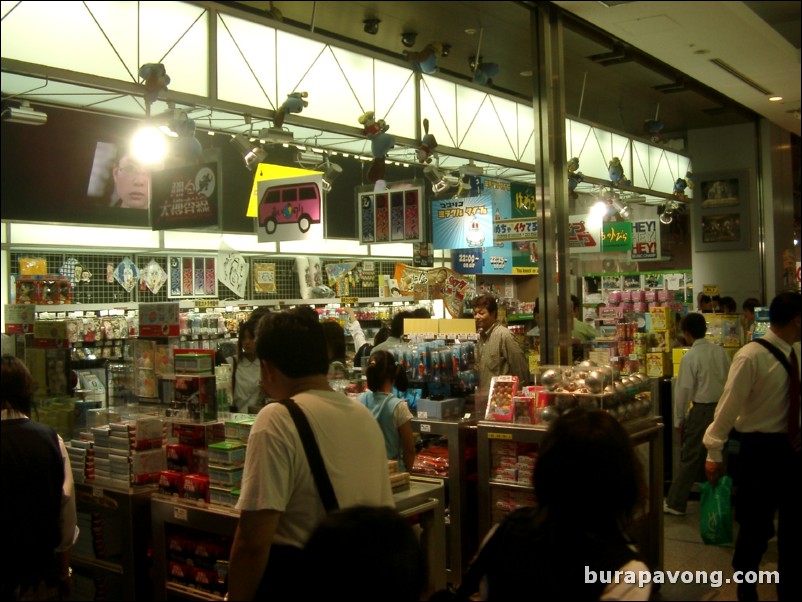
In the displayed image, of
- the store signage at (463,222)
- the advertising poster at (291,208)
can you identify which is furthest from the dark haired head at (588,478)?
the store signage at (463,222)

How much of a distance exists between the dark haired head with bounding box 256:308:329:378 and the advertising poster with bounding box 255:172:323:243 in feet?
13.3

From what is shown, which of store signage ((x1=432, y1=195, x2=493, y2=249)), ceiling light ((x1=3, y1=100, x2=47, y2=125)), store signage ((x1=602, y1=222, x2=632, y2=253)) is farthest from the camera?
store signage ((x1=602, y1=222, x2=632, y2=253))

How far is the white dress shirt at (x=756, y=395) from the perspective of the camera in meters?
4.65

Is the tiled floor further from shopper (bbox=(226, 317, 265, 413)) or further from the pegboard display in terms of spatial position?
the pegboard display

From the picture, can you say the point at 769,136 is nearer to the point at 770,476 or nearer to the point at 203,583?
the point at 770,476

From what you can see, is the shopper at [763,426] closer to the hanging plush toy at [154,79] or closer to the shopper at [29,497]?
the shopper at [29,497]

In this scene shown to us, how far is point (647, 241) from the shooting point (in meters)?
13.1

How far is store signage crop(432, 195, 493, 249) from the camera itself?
8.59 metres

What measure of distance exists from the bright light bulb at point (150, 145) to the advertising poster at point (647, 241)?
8.84 meters

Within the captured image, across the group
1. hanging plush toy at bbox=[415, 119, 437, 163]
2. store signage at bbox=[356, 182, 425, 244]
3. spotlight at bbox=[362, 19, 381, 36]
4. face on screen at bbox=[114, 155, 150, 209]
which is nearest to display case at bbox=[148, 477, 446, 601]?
face on screen at bbox=[114, 155, 150, 209]

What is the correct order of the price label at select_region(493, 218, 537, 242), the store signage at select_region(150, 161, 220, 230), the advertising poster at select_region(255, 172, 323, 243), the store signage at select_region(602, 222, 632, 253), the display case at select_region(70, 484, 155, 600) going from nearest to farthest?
1. the display case at select_region(70, 484, 155, 600)
2. the store signage at select_region(150, 161, 220, 230)
3. the advertising poster at select_region(255, 172, 323, 243)
4. the price label at select_region(493, 218, 537, 242)
5. the store signage at select_region(602, 222, 632, 253)

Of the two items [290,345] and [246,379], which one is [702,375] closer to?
[246,379]

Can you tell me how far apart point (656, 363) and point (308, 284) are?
4.35 metres

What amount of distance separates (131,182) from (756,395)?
17.0ft
